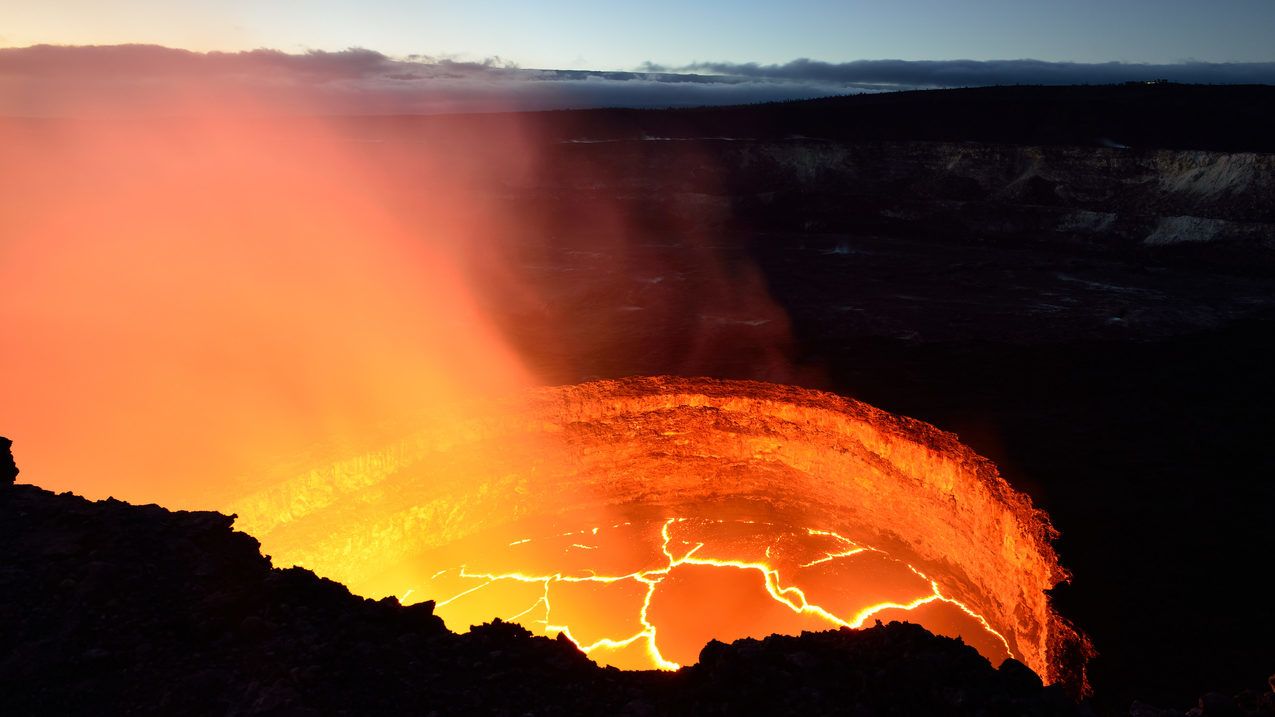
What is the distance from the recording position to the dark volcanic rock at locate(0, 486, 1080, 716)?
4863 millimetres

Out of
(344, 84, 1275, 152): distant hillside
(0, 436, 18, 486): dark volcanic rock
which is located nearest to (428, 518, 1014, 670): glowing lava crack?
(0, 436, 18, 486): dark volcanic rock

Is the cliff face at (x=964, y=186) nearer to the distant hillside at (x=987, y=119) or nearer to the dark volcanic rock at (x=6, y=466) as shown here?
the distant hillside at (x=987, y=119)

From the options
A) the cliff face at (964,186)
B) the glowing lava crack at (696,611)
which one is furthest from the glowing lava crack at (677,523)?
the cliff face at (964,186)

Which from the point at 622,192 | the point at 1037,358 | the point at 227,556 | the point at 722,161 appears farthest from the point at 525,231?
the point at 227,556

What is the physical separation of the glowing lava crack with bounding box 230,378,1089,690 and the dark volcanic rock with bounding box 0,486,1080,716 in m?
6.01

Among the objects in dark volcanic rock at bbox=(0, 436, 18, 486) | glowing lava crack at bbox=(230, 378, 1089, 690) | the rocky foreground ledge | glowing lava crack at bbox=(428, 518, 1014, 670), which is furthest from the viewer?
glowing lava crack at bbox=(230, 378, 1089, 690)

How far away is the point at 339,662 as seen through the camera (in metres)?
5.25

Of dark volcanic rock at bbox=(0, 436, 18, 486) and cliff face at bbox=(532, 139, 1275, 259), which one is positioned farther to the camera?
cliff face at bbox=(532, 139, 1275, 259)

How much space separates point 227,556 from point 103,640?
1.21 metres

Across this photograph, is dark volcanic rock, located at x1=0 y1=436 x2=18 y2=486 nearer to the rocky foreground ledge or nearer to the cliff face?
the rocky foreground ledge

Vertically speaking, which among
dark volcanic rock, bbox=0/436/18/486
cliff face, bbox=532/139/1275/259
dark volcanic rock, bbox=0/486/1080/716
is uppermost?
dark volcanic rock, bbox=0/486/1080/716

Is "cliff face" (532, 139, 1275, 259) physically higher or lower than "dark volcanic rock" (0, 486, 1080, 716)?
lower

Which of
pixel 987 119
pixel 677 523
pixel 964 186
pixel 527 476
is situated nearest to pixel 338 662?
pixel 527 476

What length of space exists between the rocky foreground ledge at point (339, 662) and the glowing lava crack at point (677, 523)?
6004 mm
